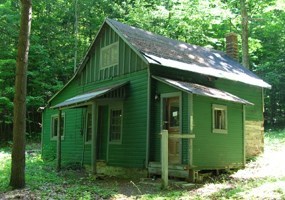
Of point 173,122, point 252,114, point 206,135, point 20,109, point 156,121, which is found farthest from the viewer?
point 252,114

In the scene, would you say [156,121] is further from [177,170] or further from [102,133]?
[102,133]

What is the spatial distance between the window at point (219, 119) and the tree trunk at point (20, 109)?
6.15 m

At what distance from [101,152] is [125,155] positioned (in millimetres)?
1786

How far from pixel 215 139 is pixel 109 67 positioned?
5731mm

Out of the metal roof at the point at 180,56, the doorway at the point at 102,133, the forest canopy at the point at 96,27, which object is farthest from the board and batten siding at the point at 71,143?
the forest canopy at the point at 96,27

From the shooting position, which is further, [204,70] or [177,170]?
[204,70]

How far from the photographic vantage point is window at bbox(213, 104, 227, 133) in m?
12.0

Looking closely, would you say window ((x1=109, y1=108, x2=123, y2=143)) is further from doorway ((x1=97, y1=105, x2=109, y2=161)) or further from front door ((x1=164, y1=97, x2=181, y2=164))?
front door ((x1=164, y1=97, x2=181, y2=164))

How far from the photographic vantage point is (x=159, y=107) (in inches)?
482

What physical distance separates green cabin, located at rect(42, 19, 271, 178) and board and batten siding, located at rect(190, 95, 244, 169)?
0.03 meters

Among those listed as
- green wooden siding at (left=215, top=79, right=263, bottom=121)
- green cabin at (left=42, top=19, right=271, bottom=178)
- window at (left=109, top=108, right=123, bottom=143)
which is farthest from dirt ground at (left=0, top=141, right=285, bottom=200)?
green wooden siding at (left=215, top=79, right=263, bottom=121)

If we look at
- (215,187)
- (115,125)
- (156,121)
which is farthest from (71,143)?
(215,187)

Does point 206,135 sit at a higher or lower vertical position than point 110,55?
lower

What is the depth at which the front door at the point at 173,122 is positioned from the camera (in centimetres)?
1175
